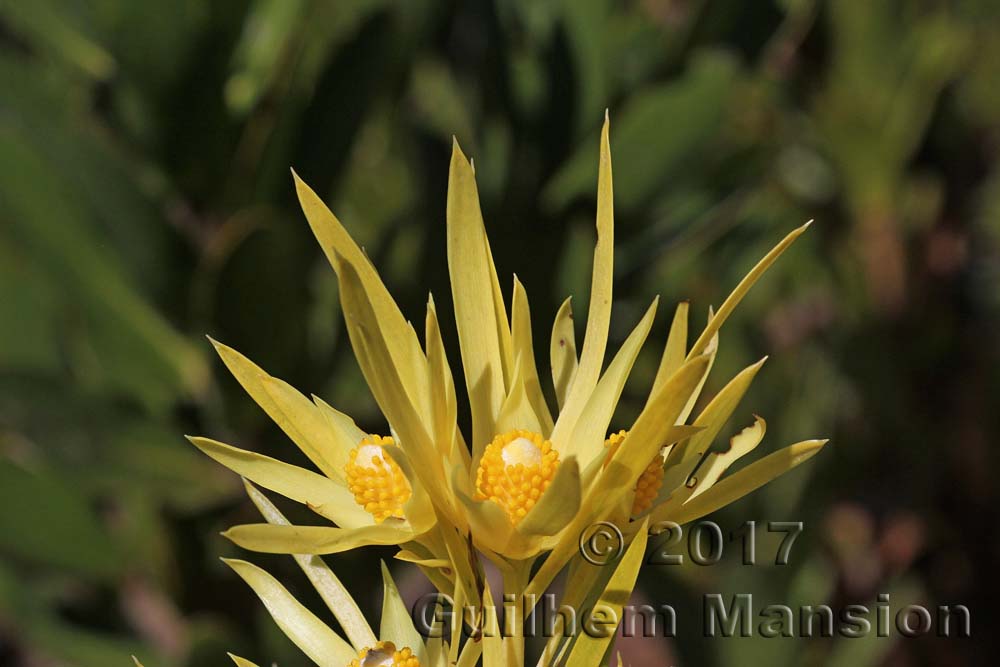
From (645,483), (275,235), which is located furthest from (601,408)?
(275,235)

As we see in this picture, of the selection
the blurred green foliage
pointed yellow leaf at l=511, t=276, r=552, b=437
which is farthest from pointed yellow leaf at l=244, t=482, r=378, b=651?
the blurred green foliage

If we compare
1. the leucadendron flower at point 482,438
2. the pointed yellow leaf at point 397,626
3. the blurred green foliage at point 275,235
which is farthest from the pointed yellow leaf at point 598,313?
the blurred green foliage at point 275,235

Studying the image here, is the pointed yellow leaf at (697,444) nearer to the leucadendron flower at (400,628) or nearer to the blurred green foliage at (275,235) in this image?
the leucadendron flower at (400,628)

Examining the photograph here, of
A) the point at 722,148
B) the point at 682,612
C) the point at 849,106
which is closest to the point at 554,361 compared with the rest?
the point at 682,612

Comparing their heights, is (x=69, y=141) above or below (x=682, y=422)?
above

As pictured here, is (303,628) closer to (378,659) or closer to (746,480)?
(378,659)

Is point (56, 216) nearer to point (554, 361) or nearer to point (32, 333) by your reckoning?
point (32, 333)
